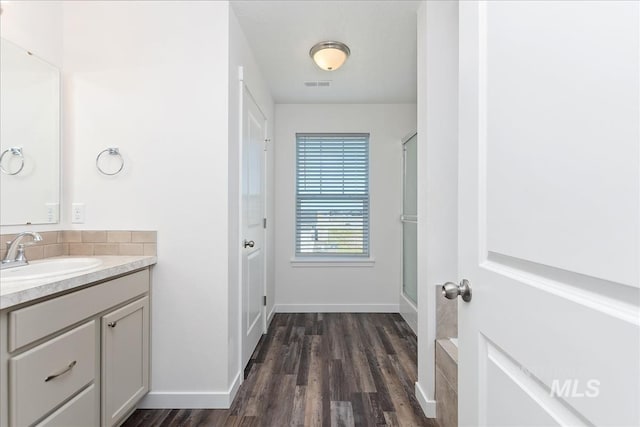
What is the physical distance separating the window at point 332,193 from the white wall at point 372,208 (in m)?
0.10

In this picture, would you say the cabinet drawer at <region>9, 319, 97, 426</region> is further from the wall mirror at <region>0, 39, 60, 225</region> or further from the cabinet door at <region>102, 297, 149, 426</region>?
the wall mirror at <region>0, 39, 60, 225</region>

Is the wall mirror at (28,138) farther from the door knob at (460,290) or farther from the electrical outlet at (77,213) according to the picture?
the door knob at (460,290)

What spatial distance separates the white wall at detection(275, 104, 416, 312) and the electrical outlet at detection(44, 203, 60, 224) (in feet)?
7.45

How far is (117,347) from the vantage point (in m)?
1.65

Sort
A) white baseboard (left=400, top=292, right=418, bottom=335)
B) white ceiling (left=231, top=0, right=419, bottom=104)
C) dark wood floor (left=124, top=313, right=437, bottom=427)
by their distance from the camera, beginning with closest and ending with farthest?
1. dark wood floor (left=124, top=313, right=437, bottom=427)
2. white ceiling (left=231, top=0, right=419, bottom=104)
3. white baseboard (left=400, top=292, right=418, bottom=335)

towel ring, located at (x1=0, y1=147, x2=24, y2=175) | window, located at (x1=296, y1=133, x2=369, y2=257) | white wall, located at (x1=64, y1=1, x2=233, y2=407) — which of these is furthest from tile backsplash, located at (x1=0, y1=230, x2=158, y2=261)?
window, located at (x1=296, y1=133, x2=369, y2=257)

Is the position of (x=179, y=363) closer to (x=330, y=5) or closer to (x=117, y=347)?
(x=117, y=347)

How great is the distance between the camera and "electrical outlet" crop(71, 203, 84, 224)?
200cm

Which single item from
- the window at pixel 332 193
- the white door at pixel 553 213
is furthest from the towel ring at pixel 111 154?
the window at pixel 332 193

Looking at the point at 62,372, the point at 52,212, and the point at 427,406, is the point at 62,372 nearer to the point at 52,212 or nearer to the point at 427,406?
the point at 52,212

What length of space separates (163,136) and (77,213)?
0.69 m

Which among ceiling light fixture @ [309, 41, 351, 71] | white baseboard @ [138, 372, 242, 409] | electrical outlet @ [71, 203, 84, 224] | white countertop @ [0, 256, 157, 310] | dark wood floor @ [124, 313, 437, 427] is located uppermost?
ceiling light fixture @ [309, 41, 351, 71]

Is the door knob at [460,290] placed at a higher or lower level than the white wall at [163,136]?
lower

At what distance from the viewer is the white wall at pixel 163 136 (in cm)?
200
